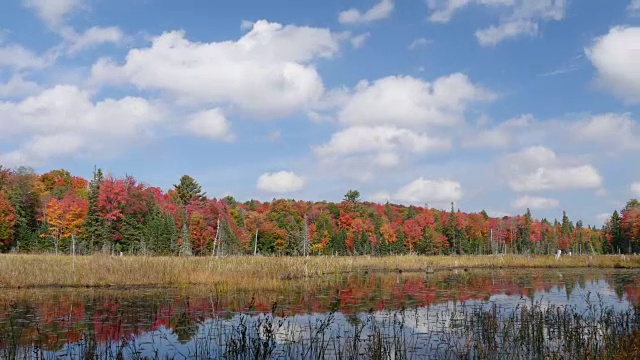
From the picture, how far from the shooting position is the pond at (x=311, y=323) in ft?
29.3

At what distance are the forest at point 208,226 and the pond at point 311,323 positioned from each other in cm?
1250

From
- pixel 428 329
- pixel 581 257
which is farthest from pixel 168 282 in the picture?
pixel 581 257

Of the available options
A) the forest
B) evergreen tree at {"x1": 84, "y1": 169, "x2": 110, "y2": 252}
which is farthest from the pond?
evergreen tree at {"x1": 84, "y1": 169, "x2": 110, "y2": 252}

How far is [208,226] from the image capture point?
72438 millimetres

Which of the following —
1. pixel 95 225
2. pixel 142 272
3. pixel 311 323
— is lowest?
pixel 311 323

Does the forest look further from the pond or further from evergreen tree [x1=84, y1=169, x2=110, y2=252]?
the pond

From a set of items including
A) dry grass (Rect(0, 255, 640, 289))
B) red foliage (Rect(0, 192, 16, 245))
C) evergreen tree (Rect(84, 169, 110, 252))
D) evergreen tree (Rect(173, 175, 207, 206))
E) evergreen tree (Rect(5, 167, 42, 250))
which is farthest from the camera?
evergreen tree (Rect(173, 175, 207, 206))

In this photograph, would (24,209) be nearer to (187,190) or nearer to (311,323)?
(187,190)

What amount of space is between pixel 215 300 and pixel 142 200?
4981 centimetres

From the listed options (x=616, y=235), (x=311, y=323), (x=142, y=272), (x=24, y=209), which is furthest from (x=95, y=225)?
(x=616, y=235)

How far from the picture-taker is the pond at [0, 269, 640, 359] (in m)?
8.95

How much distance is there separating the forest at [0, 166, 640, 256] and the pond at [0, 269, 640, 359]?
12496 millimetres

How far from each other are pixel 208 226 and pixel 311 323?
6092 centimetres

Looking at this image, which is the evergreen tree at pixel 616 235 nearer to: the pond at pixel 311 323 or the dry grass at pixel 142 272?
the pond at pixel 311 323
